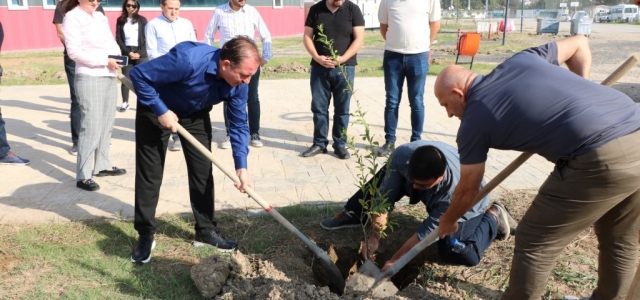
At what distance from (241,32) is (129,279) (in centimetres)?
375

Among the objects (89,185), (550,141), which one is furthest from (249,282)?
(89,185)

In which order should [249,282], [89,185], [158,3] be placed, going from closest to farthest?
[249,282], [89,185], [158,3]

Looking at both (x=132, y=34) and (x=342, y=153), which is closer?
(x=342, y=153)

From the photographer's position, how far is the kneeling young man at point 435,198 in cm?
353

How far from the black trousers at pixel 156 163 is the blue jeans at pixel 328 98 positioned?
2316mm

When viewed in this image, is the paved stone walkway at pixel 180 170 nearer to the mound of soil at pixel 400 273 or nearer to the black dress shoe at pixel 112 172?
the black dress shoe at pixel 112 172

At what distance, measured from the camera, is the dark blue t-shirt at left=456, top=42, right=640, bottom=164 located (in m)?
2.53

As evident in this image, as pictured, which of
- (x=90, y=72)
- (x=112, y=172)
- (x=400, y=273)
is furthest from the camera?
(x=112, y=172)

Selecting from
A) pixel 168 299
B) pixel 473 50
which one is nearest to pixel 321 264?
pixel 168 299

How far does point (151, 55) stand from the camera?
6.31 metres

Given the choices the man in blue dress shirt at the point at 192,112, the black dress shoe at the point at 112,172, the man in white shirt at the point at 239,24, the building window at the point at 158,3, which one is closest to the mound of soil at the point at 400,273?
the man in blue dress shirt at the point at 192,112

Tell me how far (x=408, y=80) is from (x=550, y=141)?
368 cm

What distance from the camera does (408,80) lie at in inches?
244

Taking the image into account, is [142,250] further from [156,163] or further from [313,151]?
[313,151]
